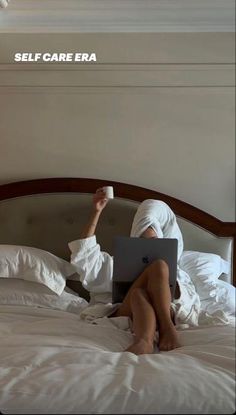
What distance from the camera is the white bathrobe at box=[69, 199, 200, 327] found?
2.10 feet

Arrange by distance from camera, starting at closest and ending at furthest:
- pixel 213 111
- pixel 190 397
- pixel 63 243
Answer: pixel 190 397 → pixel 213 111 → pixel 63 243

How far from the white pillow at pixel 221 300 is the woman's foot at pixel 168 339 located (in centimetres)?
6

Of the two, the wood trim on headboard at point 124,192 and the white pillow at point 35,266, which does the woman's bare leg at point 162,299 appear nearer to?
the wood trim on headboard at point 124,192

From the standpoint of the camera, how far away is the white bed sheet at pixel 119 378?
0.46 meters

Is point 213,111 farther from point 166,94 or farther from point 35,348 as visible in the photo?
point 35,348

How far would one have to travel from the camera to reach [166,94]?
0.65 m

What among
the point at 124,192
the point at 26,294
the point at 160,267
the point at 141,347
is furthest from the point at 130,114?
the point at 26,294

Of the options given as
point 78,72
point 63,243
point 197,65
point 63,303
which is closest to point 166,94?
point 197,65

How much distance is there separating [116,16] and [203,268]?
40 cm

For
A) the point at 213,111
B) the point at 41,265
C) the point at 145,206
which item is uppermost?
the point at 213,111

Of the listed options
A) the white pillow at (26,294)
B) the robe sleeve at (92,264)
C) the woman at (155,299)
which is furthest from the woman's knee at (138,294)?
the white pillow at (26,294)

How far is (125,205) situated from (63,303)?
251mm

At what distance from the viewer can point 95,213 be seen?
33.0 inches

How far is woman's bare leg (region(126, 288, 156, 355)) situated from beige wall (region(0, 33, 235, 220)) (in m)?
0.16
